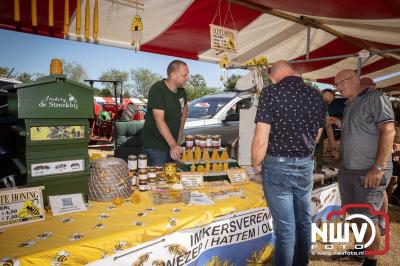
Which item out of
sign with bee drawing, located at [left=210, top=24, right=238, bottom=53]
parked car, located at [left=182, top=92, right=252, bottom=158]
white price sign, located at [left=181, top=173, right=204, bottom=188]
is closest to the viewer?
white price sign, located at [left=181, top=173, right=204, bottom=188]

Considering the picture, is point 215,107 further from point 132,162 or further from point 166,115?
point 132,162

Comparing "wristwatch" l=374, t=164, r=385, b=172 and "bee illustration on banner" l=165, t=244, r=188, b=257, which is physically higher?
"wristwatch" l=374, t=164, r=385, b=172

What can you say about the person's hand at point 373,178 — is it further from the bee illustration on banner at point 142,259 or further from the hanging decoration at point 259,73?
the bee illustration on banner at point 142,259

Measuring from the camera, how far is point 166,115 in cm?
304

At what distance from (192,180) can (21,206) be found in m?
1.29

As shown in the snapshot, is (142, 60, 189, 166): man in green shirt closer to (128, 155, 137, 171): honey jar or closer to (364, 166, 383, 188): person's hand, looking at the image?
(128, 155, 137, 171): honey jar

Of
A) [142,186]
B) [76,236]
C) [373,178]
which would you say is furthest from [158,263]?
[373,178]

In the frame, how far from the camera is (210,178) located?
265cm

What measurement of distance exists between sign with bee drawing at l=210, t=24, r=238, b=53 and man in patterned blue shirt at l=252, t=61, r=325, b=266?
159 centimetres

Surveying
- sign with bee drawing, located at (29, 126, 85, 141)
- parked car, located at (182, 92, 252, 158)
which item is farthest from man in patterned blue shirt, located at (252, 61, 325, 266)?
parked car, located at (182, 92, 252, 158)

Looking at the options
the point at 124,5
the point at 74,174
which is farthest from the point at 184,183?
the point at 124,5

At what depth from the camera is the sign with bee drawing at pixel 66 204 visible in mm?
1796

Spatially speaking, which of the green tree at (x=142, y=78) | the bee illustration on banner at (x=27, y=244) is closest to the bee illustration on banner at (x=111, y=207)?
the bee illustration on banner at (x=27, y=244)

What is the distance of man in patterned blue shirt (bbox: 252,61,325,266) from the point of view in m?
2.03
